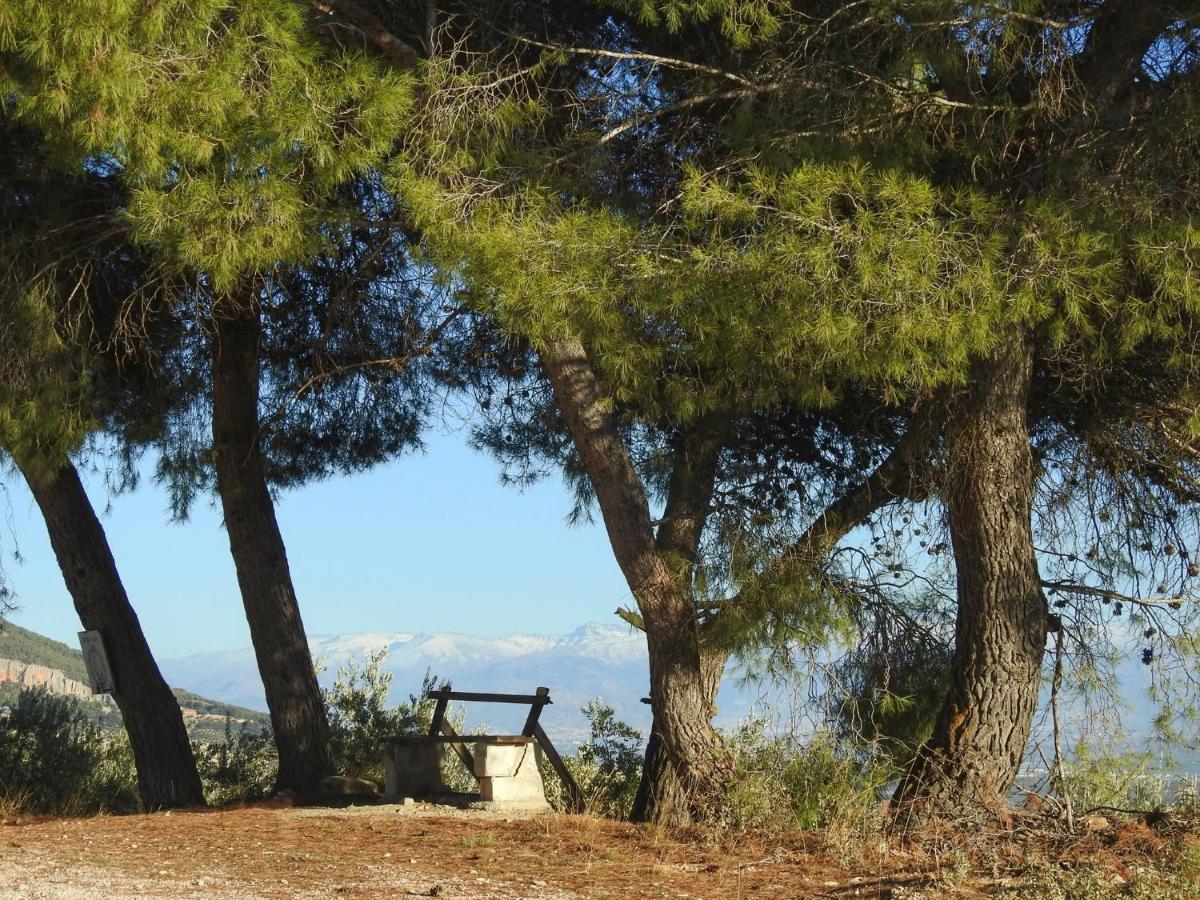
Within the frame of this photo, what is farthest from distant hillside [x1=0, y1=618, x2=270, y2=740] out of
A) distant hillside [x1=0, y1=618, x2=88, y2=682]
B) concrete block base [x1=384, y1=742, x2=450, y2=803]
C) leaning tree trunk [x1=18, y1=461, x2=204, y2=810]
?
concrete block base [x1=384, y1=742, x2=450, y2=803]

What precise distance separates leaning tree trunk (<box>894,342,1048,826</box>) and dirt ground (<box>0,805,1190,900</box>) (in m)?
0.86

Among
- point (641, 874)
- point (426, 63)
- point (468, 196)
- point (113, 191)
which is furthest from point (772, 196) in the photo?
point (113, 191)

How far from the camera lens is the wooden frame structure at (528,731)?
9742 mm

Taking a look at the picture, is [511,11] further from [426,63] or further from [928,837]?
[928,837]

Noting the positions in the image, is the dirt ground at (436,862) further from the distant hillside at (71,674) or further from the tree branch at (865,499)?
the distant hillside at (71,674)

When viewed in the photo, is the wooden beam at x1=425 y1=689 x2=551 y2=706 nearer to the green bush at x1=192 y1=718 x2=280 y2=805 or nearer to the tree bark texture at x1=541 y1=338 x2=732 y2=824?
the tree bark texture at x1=541 y1=338 x2=732 y2=824

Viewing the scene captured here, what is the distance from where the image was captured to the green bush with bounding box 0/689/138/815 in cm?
1192

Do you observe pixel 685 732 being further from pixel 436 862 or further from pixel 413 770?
pixel 413 770

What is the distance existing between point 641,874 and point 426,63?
172 inches

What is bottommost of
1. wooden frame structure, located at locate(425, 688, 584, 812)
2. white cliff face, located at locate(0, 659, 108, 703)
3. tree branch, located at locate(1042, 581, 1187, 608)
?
wooden frame structure, located at locate(425, 688, 584, 812)

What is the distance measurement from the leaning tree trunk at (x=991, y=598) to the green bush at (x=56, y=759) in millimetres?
7421

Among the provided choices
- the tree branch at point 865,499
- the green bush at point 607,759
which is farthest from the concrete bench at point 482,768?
the tree branch at point 865,499

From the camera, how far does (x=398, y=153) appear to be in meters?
7.78

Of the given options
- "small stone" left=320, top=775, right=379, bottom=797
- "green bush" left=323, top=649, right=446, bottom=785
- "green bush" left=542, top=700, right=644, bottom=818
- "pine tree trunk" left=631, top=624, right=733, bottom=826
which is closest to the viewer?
"pine tree trunk" left=631, top=624, right=733, bottom=826
